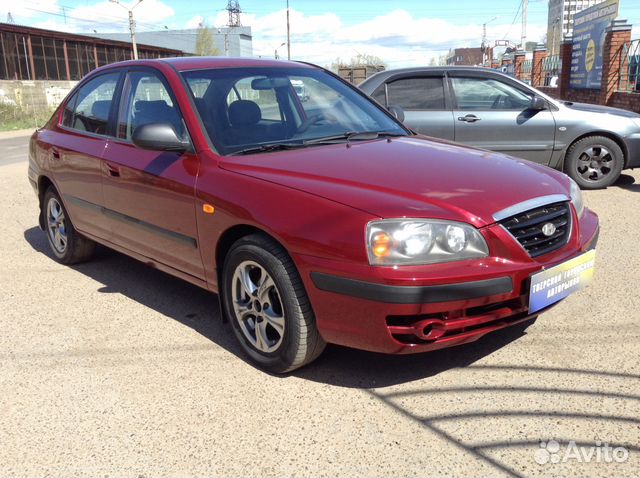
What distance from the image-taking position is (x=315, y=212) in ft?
9.73

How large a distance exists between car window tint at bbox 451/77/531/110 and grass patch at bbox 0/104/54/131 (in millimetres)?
26214

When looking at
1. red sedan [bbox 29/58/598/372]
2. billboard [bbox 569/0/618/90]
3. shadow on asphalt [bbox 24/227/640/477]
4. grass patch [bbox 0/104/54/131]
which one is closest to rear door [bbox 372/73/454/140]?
red sedan [bbox 29/58/598/372]

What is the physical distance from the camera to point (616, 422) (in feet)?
9.08

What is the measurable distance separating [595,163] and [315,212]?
629 cm

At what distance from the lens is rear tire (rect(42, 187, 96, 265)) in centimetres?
536

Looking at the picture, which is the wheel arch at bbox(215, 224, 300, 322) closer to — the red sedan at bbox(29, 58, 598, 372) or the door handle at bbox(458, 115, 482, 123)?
the red sedan at bbox(29, 58, 598, 372)

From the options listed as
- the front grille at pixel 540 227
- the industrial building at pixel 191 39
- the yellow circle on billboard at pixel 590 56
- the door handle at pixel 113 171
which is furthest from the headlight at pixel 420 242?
the industrial building at pixel 191 39

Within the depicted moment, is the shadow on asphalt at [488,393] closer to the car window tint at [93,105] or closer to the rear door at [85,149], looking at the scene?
the rear door at [85,149]

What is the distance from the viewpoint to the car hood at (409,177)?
291 centimetres

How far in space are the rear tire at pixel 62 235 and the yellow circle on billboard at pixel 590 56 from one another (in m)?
14.7

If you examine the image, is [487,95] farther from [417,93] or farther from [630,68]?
[630,68]

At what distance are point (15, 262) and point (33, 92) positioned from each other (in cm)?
3339

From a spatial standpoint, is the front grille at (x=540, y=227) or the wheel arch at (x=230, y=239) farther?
the wheel arch at (x=230, y=239)

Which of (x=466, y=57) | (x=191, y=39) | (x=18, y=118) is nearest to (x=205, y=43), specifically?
(x=191, y=39)
